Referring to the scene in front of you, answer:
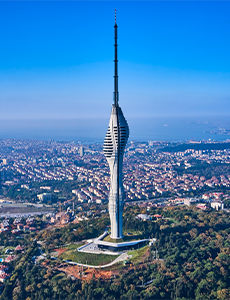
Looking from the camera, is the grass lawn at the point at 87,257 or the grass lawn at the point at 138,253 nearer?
the grass lawn at the point at 87,257

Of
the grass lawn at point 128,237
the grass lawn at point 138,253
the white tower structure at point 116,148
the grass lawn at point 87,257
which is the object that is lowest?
the grass lawn at point 87,257

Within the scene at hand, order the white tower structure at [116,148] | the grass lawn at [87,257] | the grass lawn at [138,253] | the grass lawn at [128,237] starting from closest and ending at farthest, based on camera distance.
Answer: the grass lawn at [87,257], the grass lawn at [138,253], the white tower structure at [116,148], the grass lawn at [128,237]

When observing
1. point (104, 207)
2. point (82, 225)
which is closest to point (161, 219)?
point (82, 225)

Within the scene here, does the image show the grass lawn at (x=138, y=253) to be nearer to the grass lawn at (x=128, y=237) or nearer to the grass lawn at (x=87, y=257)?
the grass lawn at (x=87, y=257)

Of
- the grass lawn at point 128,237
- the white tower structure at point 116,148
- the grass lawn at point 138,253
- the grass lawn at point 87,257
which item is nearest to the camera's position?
the grass lawn at point 87,257

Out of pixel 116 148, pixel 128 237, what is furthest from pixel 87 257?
pixel 116 148

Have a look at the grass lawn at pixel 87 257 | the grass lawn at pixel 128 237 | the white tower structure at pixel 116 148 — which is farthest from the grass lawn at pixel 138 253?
the white tower structure at pixel 116 148

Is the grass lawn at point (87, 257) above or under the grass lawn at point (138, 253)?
under

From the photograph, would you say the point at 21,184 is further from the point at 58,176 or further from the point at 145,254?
the point at 145,254
